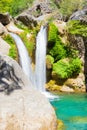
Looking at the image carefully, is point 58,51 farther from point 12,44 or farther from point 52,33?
point 12,44

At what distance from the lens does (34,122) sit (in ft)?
30.2

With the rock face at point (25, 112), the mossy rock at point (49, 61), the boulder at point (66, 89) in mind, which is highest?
the rock face at point (25, 112)

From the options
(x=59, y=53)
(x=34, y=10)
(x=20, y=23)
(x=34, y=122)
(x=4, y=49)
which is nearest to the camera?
(x=34, y=122)

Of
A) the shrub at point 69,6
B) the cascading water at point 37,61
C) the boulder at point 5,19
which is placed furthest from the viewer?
the shrub at point 69,6

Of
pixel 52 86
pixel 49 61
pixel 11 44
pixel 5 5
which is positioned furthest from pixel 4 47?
pixel 5 5

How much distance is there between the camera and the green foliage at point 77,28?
76.0 feet

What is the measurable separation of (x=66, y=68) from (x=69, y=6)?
519 inches

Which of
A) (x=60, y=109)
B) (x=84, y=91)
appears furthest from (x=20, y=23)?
(x=60, y=109)

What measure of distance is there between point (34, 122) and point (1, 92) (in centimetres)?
134

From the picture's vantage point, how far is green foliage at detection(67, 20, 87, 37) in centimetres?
2317

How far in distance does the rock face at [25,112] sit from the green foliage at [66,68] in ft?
42.6

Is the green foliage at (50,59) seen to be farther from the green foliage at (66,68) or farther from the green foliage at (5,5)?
the green foliage at (5,5)

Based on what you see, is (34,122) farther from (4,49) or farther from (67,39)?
(67,39)

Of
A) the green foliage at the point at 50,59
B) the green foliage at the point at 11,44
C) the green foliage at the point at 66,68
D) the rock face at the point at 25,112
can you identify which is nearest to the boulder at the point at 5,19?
the green foliage at the point at 11,44
